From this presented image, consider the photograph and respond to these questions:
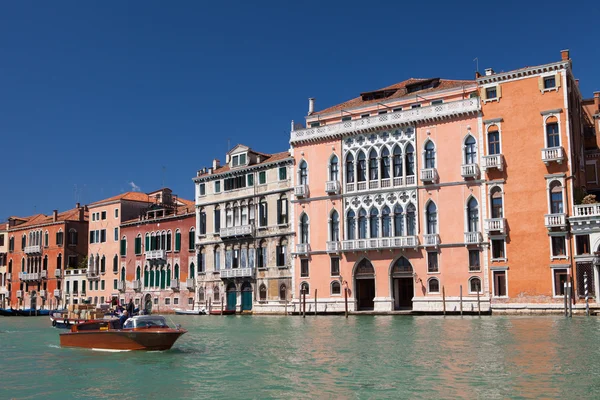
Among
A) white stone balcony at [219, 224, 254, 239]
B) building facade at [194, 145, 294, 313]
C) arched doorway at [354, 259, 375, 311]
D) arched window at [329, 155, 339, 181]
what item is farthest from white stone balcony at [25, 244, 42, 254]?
arched doorway at [354, 259, 375, 311]

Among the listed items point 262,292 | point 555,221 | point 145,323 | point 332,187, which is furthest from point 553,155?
point 145,323

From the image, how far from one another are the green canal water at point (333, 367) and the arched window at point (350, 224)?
13.0m

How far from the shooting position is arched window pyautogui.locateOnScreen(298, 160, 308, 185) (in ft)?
126

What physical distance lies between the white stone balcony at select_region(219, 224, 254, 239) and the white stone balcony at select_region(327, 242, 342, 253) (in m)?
5.90

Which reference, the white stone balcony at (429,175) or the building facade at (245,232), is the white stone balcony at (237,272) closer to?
the building facade at (245,232)

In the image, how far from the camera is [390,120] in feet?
115

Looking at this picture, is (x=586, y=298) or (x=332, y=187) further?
(x=332, y=187)

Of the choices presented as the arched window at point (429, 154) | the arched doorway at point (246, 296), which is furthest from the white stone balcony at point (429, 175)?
the arched doorway at point (246, 296)

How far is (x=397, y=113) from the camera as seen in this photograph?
34750mm

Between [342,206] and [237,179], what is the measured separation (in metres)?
8.34

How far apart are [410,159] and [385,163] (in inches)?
55.4

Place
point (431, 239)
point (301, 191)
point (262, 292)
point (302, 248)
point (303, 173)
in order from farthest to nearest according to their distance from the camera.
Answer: point (262, 292) < point (303, 173) < point (301, 191) < point (302, 248) < point (431, 239)

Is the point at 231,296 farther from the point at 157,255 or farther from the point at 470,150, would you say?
the point at 470,150

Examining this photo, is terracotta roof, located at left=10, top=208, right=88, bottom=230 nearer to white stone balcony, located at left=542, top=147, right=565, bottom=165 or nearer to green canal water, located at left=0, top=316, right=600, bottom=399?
green canal water, located at left=0, top=316, right=600, bottom=399
